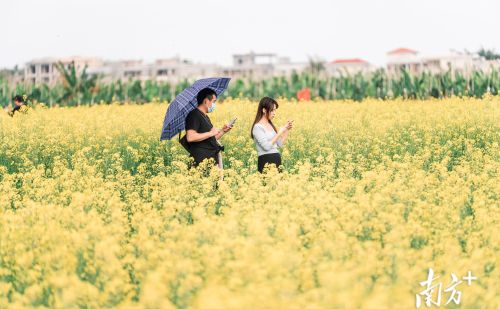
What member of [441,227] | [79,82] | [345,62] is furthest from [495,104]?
[345,62]

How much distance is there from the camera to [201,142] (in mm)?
9125

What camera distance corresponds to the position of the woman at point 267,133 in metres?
9.01

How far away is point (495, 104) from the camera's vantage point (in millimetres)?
16094

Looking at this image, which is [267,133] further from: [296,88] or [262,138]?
[296,88]

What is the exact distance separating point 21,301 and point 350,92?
24983mm

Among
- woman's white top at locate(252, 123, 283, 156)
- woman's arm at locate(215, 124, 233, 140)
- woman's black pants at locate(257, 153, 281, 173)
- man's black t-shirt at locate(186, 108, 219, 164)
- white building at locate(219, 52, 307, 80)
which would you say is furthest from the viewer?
white building at locate(219, 52, 307, 80)

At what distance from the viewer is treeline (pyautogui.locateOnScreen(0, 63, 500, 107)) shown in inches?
1008

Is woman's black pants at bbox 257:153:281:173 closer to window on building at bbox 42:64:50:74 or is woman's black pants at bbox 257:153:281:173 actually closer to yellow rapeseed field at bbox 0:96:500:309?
yellow rapeseed field at bbox 0:96:500:309

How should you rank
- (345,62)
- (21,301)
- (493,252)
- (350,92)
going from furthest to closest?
(345,62) → (350,92) → (493,252) → (21,301)

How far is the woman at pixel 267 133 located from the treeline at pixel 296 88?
15.5 metres

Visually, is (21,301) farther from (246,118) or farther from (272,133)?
(246,118)

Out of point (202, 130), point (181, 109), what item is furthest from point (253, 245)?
point (181, 109)

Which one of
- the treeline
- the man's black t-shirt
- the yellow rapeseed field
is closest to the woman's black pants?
the yellow rapeseed field

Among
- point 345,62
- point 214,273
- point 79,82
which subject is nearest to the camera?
point 214,273
